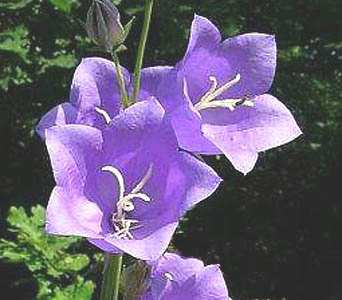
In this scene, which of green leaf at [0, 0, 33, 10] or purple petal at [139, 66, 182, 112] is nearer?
purple petal at [139, 66, 182, 112]

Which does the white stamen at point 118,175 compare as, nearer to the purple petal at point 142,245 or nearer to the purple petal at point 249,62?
the purple petal at point 142,245

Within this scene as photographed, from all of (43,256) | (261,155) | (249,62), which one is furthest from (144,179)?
(261,155)

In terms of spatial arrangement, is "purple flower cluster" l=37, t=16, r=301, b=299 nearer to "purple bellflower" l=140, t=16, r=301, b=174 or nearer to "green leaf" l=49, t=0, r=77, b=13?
"purple bellflower" l=140, t=16, r=301, b=174

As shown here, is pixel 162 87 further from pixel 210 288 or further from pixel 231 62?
pixel 210 288

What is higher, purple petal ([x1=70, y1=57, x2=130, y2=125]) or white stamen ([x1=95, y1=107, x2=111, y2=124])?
purple petal ([x1=70, y1=57, x2=130, y2=125])

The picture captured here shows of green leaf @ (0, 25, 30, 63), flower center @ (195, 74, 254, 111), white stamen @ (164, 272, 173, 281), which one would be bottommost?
green leaf @ (0, 25, 30, 63)

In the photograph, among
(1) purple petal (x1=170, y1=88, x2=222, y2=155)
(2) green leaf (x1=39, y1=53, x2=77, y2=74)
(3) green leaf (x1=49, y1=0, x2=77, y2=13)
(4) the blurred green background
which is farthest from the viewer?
(4) the blurred green background

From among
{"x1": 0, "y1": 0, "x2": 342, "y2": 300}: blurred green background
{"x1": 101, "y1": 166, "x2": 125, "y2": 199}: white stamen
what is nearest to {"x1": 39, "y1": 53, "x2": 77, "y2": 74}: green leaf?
{"x1": 0, "y1": 0, "x2": 342, "y2": 300}: blurred green background
